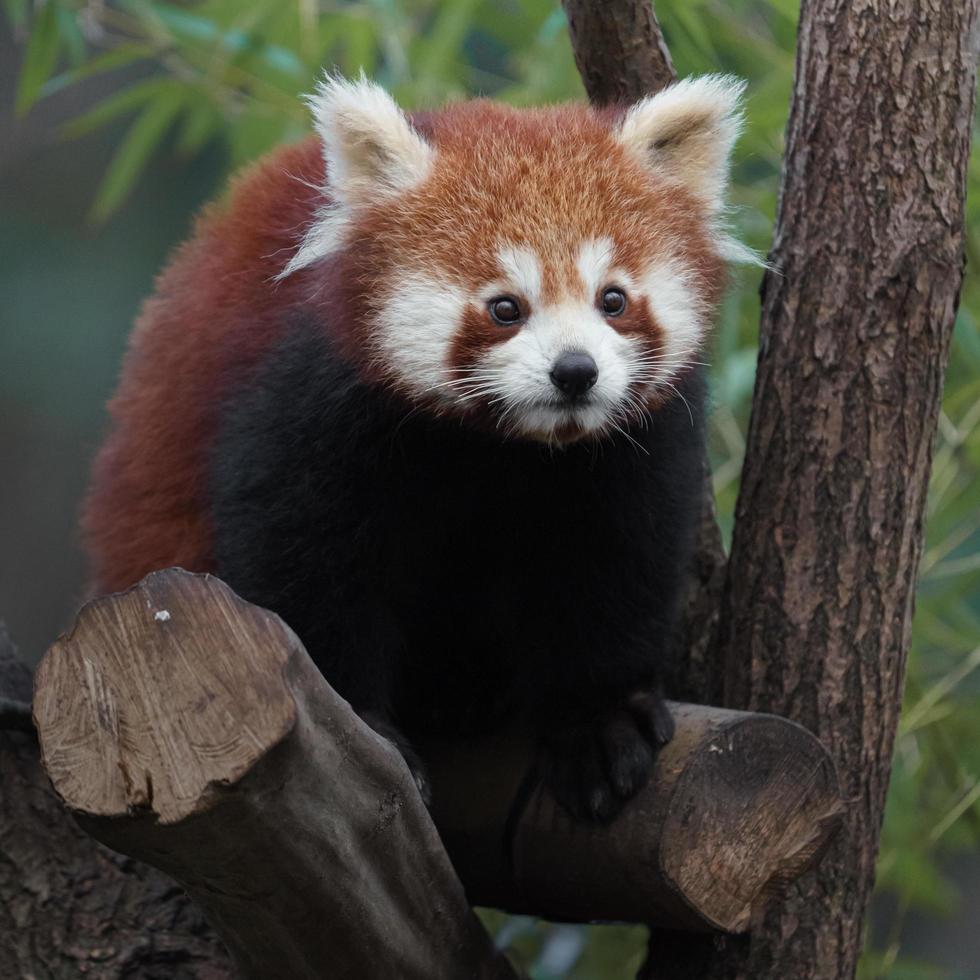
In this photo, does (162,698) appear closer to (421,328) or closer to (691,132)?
(421,328)

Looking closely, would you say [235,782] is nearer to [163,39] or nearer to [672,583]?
[672,583]

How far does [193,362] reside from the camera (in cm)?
223

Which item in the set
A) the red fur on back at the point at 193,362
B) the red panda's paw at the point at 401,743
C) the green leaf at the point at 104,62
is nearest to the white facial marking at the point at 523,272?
the red fur on back at the point at 193,362

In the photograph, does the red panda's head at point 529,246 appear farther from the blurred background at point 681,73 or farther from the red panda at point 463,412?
the blurred background at point 681,73

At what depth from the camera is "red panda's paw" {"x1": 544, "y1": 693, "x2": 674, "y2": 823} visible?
6.46 ft

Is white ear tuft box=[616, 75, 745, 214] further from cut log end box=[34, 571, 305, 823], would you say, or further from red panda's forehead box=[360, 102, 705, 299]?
cut log end box=[34, 571, 305, 823]

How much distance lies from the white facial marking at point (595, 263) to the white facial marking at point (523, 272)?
2.3 inches

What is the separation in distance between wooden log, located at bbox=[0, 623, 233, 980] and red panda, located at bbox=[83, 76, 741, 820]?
0.41 metres

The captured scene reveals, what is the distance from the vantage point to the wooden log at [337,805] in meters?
1.39

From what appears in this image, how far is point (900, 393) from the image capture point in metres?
2.12

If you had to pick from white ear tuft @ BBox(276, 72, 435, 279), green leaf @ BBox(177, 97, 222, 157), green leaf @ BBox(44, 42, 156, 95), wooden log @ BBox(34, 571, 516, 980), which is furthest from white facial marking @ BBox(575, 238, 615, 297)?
green leaf @ BBox(177, 97, 222, 157)

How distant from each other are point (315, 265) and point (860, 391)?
2.81 feet

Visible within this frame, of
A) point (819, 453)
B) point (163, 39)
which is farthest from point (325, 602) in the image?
point (163, 39)

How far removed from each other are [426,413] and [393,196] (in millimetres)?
301
